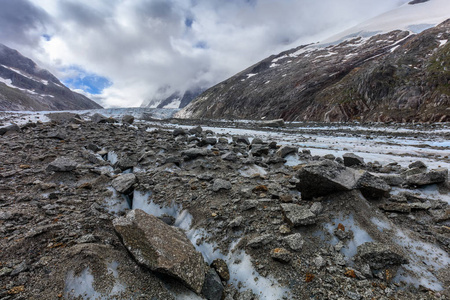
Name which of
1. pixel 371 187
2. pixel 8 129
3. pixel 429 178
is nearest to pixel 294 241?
pixel 371 187

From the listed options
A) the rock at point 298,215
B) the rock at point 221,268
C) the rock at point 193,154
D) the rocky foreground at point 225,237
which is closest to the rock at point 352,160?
the rocky foreground at point 225,237

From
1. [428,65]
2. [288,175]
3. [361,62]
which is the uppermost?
[361,62]

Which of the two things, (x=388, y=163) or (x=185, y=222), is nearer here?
(x=185, y=222)

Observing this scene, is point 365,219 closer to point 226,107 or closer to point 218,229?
point 218,229

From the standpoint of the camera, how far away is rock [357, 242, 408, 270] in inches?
146

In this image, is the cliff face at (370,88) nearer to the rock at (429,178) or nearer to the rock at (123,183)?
the rock at (429,178)

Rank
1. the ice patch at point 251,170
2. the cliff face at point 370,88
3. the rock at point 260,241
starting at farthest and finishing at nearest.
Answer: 1. the cliff face at point 370,88
2. the ice patch at point 251,170
3. the rock at point 260,241

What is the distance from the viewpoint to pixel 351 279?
11.6 ft

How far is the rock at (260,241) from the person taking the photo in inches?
170

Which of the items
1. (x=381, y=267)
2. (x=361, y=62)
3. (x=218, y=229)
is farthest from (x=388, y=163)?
(x=361, y=62)

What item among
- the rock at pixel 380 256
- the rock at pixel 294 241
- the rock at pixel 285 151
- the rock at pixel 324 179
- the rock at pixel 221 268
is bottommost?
the rock at pixel 221 268

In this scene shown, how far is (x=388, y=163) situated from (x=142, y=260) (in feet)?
38.2

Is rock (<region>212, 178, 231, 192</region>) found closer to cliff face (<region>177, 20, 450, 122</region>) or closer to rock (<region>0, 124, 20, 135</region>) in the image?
rock (<region>0, 124, 20, 135</region>)

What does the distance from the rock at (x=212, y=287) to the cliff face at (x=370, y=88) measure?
1652 inches
